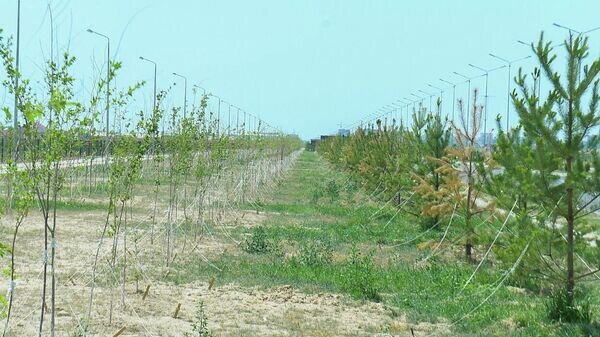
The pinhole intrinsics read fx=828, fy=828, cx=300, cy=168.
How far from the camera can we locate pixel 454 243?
15.1 m

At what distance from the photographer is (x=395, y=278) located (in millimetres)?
12484

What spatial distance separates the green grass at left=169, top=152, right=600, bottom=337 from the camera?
970cm

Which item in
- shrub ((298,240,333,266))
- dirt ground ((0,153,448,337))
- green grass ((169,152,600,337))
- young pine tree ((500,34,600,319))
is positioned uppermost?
young pine tree ((500,34,600,319))

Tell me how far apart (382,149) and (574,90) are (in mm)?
17342

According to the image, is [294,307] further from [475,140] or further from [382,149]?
[382,149]

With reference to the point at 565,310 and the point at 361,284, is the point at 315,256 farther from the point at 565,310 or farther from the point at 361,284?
the point at 565,310

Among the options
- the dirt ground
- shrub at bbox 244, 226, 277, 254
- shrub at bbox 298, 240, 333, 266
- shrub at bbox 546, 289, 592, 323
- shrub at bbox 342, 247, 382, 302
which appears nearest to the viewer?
the dirt ground

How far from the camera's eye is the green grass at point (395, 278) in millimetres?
9703

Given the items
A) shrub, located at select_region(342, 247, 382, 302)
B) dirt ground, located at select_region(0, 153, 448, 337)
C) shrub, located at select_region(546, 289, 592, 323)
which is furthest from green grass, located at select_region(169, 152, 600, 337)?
dirt ground, located at select_region(0, 153, 448, 337)

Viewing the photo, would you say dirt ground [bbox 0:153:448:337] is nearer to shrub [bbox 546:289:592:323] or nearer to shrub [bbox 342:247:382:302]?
shrub [bbox 342:247:382:302]

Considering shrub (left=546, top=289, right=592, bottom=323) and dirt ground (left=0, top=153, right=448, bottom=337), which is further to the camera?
shrub (left=546, top=289, right=592, bottom=323)

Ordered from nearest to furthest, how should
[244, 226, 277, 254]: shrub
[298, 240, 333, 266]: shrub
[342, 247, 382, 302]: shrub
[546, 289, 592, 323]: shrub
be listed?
1. [546, 289, 592, 323]: shrub
2. [342, 247, 382, 302]: shrub
3. [298, 240, 333, 266]: shrub
4. [244, 226, 277, 254]: shrub

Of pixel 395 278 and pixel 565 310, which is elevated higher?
pixel 565 310

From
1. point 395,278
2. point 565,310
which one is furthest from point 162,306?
point 565,310
